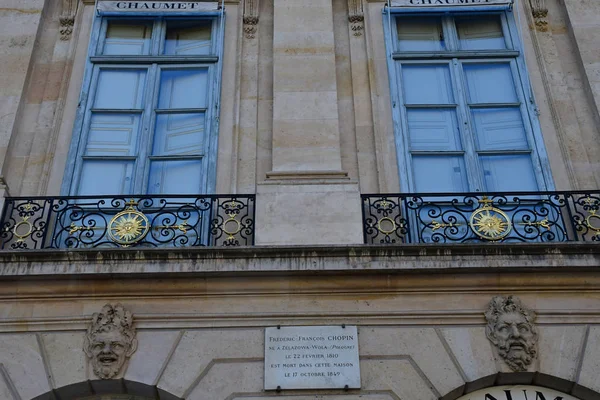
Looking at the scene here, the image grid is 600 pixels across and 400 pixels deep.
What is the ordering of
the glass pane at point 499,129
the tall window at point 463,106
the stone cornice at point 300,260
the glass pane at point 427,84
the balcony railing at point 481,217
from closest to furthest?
the stone cornice at point 300,260
the balcony railing at point 481,217
the tall window at point 463,106
the glass pane at point 499,129
the glass pane at point 427,84

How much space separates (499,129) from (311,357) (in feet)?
11.9

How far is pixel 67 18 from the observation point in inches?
408

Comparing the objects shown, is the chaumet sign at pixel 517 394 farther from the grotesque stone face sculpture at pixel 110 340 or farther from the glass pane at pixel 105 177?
the glass pane at pixel 105 177

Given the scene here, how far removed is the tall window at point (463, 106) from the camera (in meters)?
9.08

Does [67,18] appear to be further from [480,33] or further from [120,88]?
[480,33]

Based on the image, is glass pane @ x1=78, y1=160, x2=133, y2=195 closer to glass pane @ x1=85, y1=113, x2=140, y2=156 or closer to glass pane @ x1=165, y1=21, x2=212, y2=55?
glass pane @ x1=85, y1=113, x2=140, y2=156

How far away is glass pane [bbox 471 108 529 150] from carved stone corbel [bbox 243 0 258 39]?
281 cm

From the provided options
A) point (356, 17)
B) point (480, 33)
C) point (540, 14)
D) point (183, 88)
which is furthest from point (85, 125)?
point (540, 14)

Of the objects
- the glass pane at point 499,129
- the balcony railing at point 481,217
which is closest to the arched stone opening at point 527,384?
the balcony railing at point 481,217

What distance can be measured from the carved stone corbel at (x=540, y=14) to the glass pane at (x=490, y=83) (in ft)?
2.48

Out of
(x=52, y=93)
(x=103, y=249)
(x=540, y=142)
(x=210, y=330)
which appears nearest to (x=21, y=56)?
(x=52, y=93)

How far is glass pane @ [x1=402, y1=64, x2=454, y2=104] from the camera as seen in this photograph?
9711 mm

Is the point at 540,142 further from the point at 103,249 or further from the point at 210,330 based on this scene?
the point at 103,249

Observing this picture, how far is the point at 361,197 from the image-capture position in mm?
8508
